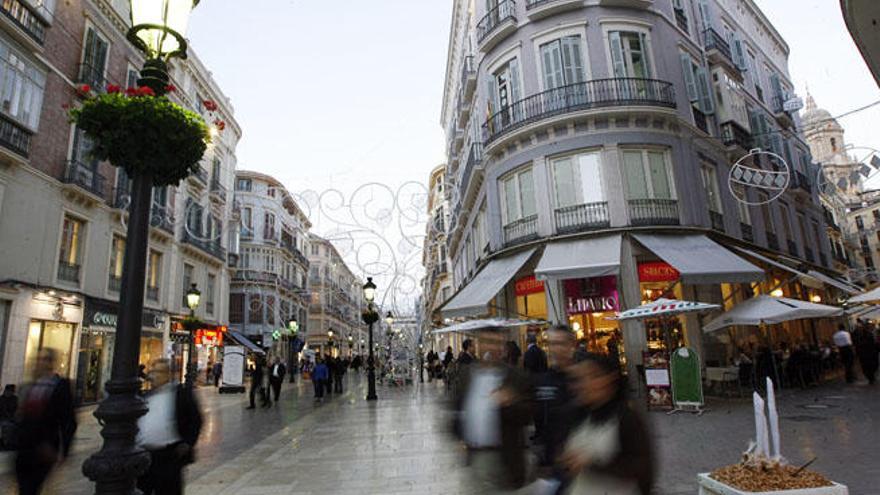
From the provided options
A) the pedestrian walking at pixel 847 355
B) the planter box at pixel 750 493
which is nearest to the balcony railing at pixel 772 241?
the pedestrian walking at pixel 847 355

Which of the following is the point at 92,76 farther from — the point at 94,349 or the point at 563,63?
the point at 563,63

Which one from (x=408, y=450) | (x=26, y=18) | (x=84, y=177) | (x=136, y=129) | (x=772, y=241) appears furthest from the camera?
(x=772, y=241)

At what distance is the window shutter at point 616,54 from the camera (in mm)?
15602

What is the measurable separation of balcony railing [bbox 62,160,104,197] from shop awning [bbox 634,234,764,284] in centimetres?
1802

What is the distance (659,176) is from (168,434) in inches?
580

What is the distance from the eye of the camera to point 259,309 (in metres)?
42.0

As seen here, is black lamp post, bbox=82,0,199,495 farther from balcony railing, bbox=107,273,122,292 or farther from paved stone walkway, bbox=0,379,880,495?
balcony railing, bbox=107,273,122,292

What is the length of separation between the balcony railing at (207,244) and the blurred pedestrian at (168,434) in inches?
817

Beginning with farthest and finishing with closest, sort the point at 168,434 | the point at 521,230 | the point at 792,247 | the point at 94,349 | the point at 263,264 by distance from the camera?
the point at 263,264 → the point at 792,247 → the point at 94,349 → the point at 521,230 → the point at 168,434

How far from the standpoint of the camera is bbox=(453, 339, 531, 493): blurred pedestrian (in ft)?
13.9

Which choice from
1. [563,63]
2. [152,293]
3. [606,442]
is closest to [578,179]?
[563,63]

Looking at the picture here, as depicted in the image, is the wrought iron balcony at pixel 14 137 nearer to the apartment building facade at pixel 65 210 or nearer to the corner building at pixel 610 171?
the apartment building facade at pixel 65 210

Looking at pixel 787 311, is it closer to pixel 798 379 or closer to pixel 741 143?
pixel 798 379

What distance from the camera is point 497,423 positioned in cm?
425
